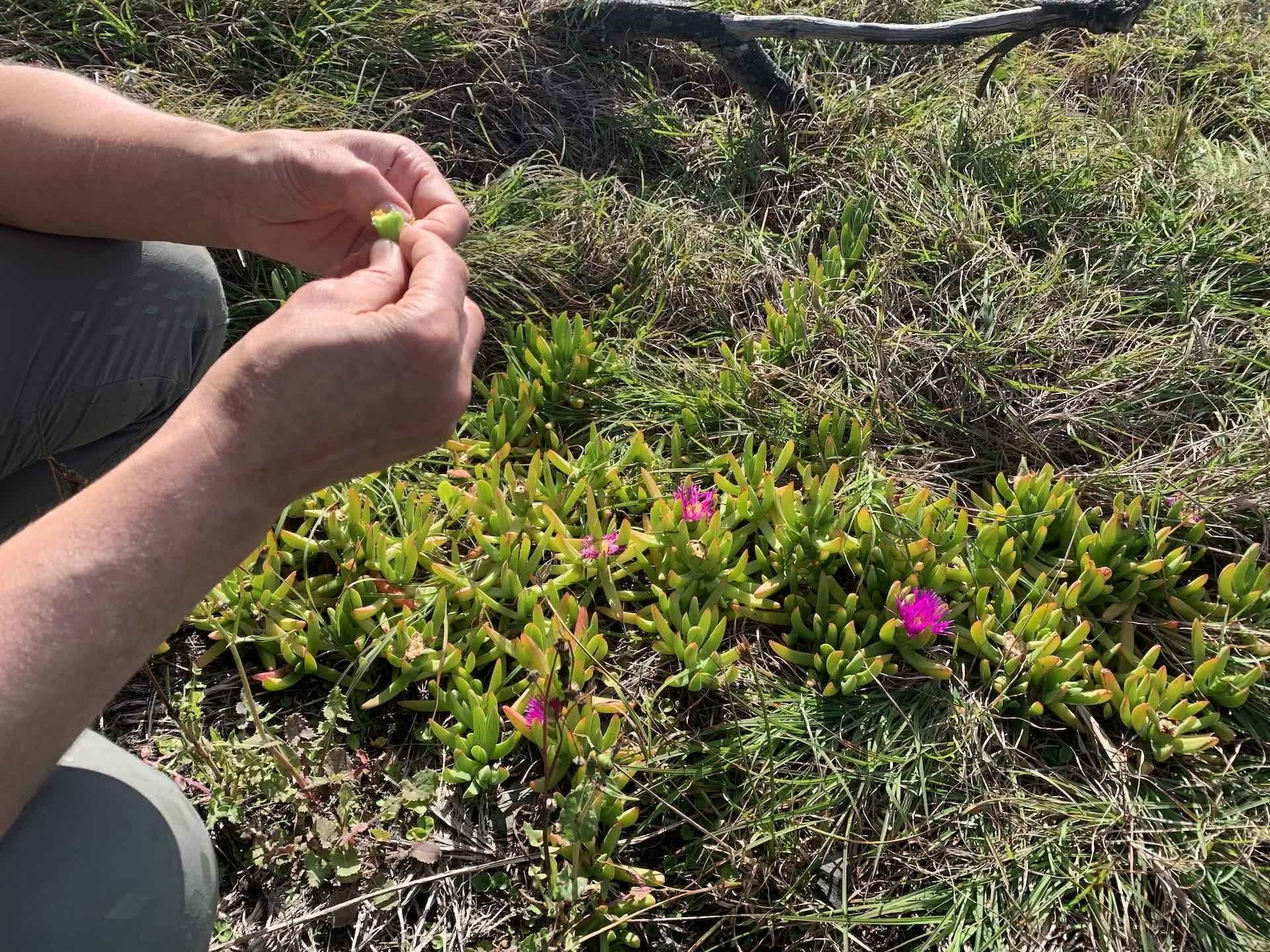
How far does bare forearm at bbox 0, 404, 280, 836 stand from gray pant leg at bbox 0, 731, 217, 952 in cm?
15

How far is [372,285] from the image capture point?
127cm

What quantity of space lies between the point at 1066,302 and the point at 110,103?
7.72 feet

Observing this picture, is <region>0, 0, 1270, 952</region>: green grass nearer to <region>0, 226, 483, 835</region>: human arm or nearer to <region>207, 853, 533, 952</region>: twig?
<region>207, 853, 533, 952</region>: twig

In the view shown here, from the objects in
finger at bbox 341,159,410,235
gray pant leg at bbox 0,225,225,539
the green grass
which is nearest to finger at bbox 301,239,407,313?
finger at bbox 341,159,410,235

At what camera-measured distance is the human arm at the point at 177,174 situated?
1508 mm

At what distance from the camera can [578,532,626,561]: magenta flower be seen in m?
2.07

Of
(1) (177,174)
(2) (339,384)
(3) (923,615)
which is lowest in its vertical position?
(3) (923,615)

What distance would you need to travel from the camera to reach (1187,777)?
1.89 meters

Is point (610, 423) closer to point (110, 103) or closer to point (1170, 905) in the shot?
point (110, 103)

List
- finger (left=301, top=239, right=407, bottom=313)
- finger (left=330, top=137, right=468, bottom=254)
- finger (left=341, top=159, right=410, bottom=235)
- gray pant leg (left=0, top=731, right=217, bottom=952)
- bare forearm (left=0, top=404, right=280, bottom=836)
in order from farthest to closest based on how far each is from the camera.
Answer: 1. finger (left=330, top=137, right=468, bottom=254)
2. finger (left=341, top=159, right=410, bottom=235)
3. finger (left=301, top=239, right=407, bottom=313)
4. gray pant leg (left=0, top=731, right=217, bottom=952)
5. bare forearm (left=0, top=404, right=280, bottom=836)

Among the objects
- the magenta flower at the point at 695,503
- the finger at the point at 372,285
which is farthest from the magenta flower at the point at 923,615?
the finger at the point at 372,285

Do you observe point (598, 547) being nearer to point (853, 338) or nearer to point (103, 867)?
point (853, 338)

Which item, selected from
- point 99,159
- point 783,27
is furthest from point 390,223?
point 783,27

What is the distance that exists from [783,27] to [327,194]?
2.17 m
